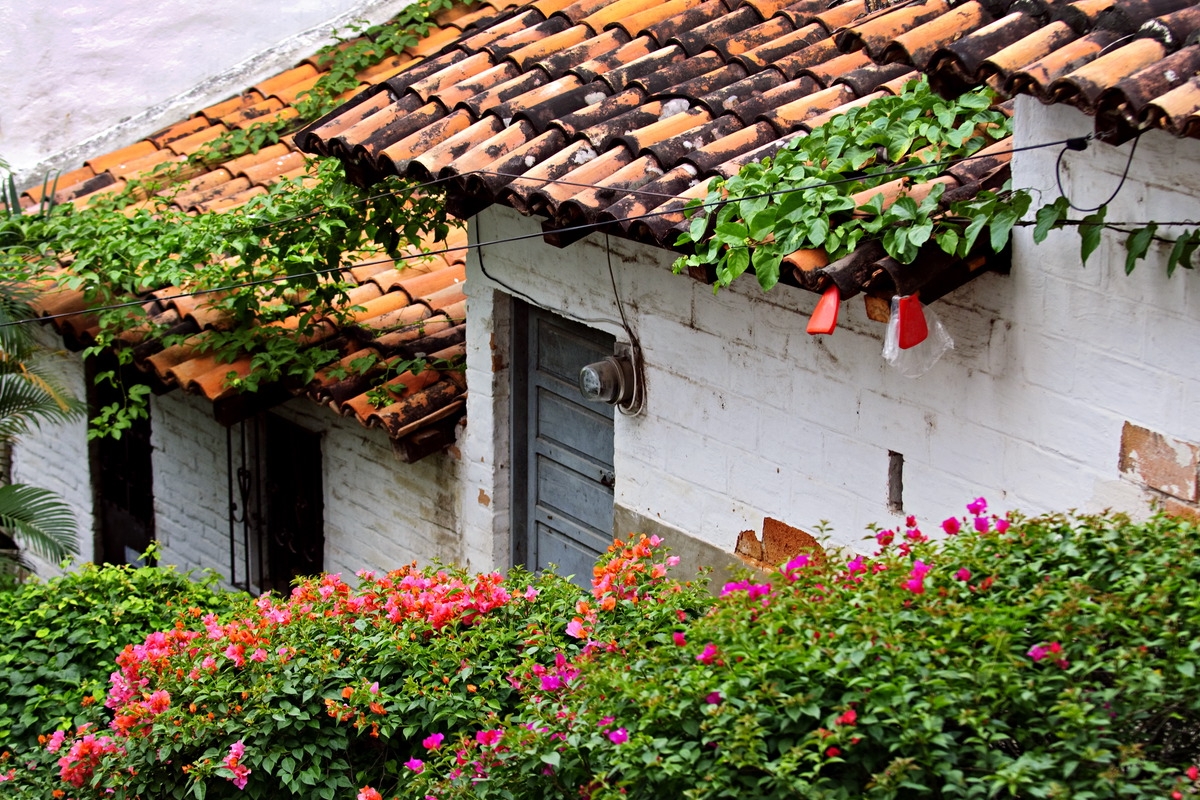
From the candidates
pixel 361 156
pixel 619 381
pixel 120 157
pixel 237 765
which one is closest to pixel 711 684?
pixel 237 765

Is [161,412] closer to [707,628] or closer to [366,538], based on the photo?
[366,538]

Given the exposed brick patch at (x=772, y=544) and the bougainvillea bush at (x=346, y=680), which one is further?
the exposed brick patch at (x=772, y=544)

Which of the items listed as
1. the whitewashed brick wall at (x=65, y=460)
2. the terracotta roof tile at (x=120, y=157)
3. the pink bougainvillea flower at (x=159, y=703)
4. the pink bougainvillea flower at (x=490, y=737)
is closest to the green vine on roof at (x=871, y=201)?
the pink bougainvillea flower at (x=490, y=737)

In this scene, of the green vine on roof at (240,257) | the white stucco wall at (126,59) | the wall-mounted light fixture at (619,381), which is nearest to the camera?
the wall-mounted light fixture at (619,381)

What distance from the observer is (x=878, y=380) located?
4.92m

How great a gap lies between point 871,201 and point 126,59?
6.20 metres

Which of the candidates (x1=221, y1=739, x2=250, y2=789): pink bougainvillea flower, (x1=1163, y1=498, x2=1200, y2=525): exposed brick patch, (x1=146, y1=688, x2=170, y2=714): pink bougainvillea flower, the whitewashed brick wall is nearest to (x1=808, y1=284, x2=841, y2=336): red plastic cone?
(x1=1163, y1=498, x2=1200, y2=525): exposed brick patch

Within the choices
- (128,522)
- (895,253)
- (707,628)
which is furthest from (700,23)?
(128,522)

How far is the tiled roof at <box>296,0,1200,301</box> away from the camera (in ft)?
13.3

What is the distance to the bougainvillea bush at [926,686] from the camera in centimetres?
306

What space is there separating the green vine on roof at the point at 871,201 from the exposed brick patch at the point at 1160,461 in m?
0.51

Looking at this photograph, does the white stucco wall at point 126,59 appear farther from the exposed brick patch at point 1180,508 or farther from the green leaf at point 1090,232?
the exposed brick patch at point 1180,508

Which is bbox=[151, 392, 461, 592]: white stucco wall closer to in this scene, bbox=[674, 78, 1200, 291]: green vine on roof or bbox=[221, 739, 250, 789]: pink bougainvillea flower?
bbox=[221, 739, 250, 789]: pink bougainvillea flower

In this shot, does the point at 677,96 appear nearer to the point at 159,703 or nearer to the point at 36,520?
the point at 159,703
